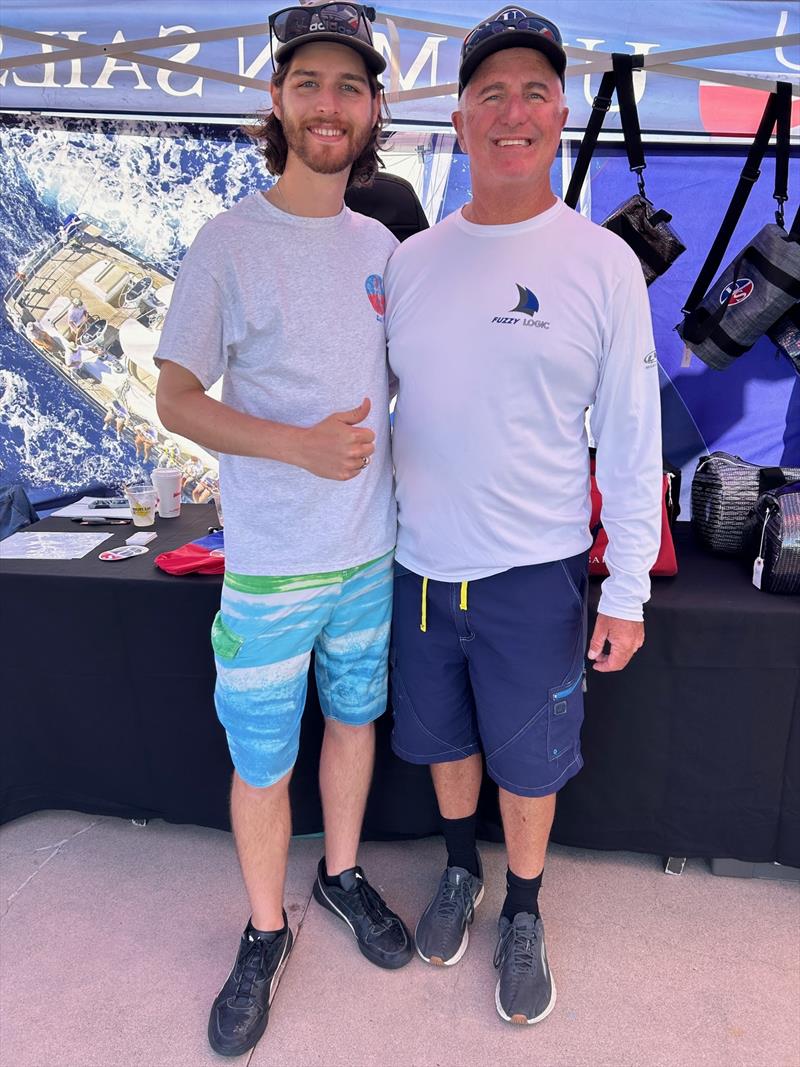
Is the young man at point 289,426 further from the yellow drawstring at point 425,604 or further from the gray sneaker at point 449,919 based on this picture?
the gray sneaker at point 449,919

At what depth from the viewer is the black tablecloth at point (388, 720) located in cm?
172

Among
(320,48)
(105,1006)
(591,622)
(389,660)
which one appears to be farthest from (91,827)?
(320,48)

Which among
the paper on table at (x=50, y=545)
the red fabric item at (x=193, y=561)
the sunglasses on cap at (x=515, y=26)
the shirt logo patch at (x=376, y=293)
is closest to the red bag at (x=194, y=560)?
the red fabric item at (x=193, y=561)

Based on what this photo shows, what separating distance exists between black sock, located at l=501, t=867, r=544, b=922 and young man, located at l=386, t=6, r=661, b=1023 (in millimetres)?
83

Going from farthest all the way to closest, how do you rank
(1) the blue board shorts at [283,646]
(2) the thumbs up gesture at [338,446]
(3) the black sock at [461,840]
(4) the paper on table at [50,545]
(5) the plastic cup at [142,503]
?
(5) the plastic cup at [142,503] → (4) the paper on table at [50,545] → (3) the black sock at [461,840] → (1) the blue board shorts at [283,646] → (2) the thumbs up gesture at [338,446]

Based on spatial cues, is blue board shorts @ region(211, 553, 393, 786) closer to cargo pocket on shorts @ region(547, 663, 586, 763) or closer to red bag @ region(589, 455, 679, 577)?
cargo pocket on shorts @ region(547, 663, 586, 763)

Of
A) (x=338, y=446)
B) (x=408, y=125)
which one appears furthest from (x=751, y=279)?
(x=338, y=446)

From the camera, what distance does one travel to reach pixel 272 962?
1576 mm

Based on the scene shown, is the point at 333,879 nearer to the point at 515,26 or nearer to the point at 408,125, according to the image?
the point at 515,26

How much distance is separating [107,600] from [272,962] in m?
0.89

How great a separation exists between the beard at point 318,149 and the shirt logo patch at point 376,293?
0.19 meters

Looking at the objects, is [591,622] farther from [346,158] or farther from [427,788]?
[346,158]

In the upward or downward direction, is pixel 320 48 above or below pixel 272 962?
above

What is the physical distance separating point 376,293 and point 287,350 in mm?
220
